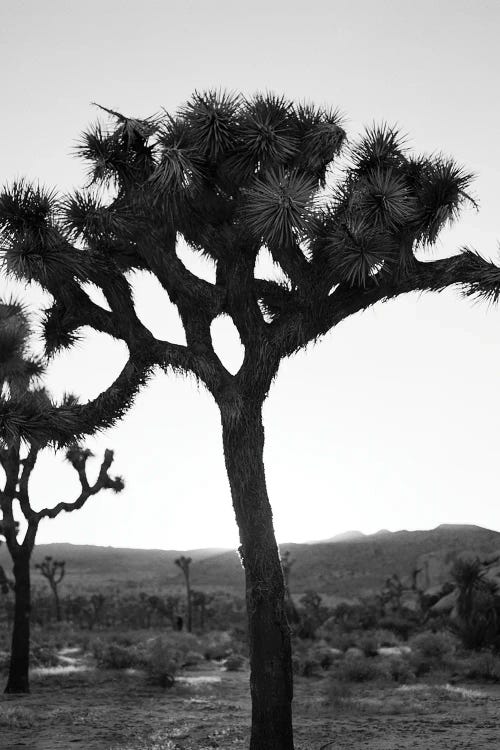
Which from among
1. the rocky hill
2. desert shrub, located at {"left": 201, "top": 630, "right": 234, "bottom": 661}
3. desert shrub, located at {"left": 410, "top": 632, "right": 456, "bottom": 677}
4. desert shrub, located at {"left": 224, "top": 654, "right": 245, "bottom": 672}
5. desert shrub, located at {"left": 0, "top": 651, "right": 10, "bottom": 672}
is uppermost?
the rocky hill

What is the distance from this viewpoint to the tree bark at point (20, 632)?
1448 centimetres

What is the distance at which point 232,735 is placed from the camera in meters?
10.6

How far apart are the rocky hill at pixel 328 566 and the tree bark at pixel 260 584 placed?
166 ft

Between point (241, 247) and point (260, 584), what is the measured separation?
13.3ft

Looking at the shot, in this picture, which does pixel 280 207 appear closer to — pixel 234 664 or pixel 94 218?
pixel 94 218

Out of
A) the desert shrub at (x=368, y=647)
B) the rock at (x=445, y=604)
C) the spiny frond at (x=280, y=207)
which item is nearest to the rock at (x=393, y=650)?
the desert shrub at (x=368, y=647)

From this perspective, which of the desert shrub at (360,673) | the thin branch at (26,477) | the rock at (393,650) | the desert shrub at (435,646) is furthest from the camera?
the rock at (393,650)

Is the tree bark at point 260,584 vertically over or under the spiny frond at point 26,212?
under

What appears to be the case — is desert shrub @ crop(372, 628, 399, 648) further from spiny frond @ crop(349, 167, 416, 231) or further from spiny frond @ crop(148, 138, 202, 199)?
spiny frond @ crop(148, 138, 202, 199)

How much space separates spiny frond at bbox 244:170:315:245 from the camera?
28.3ft

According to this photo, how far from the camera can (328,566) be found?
77.1 m

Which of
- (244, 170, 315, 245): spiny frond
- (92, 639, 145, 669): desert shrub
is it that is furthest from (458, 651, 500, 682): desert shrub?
(244, 170, 315, 245): spiny frond

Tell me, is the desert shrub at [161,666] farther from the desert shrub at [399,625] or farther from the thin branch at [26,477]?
the desert shrub at [399,625]

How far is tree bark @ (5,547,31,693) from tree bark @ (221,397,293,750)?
711cm
